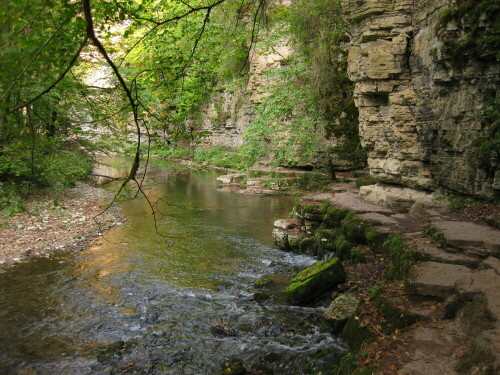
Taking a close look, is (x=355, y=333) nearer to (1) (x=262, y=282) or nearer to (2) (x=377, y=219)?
(1) (x=262, y=282)

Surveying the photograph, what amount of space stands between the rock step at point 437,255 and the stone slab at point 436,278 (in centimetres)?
26

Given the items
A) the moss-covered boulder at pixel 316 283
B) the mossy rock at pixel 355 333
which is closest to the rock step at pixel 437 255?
the moss-covered boulder at pixel 316 283

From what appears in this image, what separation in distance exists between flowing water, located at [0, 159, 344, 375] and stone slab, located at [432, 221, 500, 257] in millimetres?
2706

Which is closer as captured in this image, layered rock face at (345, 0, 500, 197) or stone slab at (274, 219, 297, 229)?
layered rock face at (345, 0, 500, 197)

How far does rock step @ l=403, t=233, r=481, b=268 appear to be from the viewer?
5.80 metres

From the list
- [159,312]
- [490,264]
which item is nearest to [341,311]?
[490,264]

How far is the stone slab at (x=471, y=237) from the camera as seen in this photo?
19.4 ft

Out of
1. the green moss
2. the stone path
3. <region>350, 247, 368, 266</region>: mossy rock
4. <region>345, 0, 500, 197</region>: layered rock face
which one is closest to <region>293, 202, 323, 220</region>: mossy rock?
<region>345, 0, 500, 197</region>: layered rock face

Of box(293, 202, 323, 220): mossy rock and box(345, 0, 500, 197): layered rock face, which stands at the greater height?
box(345, 0, 500, 197): layered rock face

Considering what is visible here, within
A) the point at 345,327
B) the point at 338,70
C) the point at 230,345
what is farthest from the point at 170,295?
the point at 338,70

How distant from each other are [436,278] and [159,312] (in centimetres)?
519

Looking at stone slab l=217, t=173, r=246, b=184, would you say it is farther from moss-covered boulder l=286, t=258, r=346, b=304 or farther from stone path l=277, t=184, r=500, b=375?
stone path l=277, t=184, r=500, b=375

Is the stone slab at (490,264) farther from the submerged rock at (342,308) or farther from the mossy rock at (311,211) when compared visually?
the mossy rock at (311,211)

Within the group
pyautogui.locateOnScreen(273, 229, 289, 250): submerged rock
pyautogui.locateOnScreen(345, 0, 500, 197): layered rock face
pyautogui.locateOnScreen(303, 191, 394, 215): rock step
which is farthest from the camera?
pyautogui.locateOnScreen(273, 229, 289, 250): submerged rock
